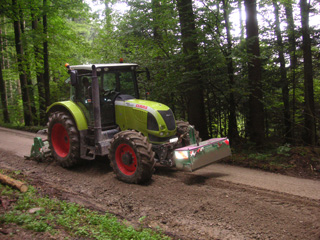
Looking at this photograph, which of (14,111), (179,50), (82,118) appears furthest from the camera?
(14,111)

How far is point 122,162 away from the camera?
5.64 meters

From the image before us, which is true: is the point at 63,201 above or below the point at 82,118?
below

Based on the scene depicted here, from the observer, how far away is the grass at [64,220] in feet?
11.1

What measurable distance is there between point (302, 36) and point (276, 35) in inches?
45.0

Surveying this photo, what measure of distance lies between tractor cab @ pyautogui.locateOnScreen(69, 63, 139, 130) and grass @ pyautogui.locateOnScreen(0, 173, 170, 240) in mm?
2382

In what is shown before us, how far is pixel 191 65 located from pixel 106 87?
10.1ft

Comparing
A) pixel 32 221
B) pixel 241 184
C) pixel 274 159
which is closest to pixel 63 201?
pixel 32 221

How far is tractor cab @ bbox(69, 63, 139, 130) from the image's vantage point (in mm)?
6133

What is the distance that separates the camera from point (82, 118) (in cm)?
646

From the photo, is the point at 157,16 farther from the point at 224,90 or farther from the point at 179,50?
the point at 224,90

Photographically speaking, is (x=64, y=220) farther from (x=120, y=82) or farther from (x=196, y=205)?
(x=120, y=82)

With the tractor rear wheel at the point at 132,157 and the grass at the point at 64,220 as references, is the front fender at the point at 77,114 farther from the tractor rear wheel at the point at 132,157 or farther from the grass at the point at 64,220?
the grass at the point at 64,220

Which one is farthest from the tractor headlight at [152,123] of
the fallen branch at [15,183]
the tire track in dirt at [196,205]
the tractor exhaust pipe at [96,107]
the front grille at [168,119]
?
the fallen branch at [15,183]

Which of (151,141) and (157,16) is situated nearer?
(151,141)
